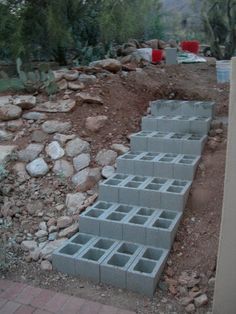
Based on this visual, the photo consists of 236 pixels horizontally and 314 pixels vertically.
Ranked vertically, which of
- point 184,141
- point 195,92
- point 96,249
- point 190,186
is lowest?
point 96,249

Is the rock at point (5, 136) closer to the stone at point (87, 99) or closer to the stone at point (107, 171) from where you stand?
the stone at point (87, 99)

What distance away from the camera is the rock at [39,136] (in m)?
3.70

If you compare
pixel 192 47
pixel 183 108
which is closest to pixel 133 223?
pixel 183 108

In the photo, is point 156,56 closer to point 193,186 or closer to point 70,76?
point 70,76

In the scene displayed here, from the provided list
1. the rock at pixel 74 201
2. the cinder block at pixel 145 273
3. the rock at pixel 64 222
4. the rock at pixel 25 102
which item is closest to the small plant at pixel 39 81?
the rock at pixel 25 102

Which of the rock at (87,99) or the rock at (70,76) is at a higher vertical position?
the rock at (70,76)

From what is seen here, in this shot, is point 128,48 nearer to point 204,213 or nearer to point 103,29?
point 103,29

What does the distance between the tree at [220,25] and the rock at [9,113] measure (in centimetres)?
360

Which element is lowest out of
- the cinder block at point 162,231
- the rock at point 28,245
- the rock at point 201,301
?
the rock at point 201,301

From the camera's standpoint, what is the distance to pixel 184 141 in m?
3.41

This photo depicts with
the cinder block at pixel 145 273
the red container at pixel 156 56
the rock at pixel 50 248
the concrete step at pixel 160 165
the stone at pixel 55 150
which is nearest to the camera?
the cinder block at pixel 145 273

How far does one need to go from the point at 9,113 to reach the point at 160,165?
1.71 meters

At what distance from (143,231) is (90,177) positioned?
0.85 m

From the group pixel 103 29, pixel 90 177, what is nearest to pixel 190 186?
pixel 90 177
